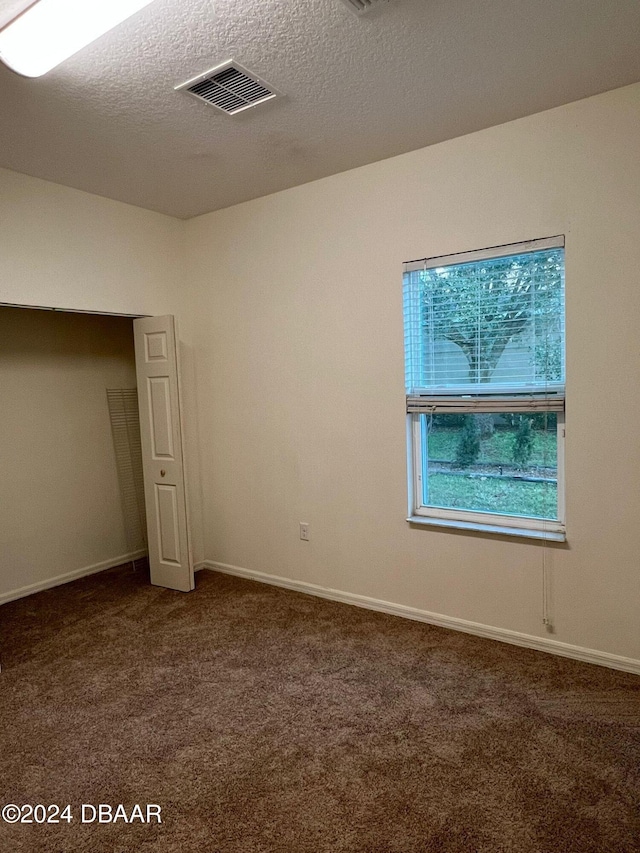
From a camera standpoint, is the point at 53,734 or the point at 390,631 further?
the point at 390,631

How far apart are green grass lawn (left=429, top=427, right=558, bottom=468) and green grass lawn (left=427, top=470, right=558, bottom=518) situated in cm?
11

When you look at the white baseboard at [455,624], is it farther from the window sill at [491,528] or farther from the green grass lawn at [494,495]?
the green grass lawn at [494,495]

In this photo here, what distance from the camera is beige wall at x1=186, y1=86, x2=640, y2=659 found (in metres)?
2.54

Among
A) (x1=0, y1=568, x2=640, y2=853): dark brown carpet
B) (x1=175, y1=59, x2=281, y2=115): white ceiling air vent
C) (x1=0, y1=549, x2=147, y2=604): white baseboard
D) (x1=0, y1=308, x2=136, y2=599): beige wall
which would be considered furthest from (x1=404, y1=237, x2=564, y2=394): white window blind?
(x1=0, y1=549, x2=147, y2=604): white baseboard

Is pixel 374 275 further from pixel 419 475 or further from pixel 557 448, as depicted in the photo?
pixel 557 448

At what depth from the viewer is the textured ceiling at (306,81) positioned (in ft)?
6.18

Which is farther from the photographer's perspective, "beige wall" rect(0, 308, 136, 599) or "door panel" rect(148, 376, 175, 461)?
"beige wall" rect(0, 308, 136, 599)

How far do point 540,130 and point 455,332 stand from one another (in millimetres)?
1059

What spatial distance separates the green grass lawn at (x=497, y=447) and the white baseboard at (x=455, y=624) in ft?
3.05

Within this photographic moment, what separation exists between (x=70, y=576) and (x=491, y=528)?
3235 mm

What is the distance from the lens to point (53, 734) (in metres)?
2.30

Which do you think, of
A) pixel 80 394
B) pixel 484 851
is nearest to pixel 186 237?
pixel 80 394

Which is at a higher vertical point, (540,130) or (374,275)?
(540,130)

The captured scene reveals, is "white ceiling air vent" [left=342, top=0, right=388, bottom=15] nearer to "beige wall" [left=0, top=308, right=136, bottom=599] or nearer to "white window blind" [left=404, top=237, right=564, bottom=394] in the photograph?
"white window blind" [left=404, top=237, right=564, bottom=394]
